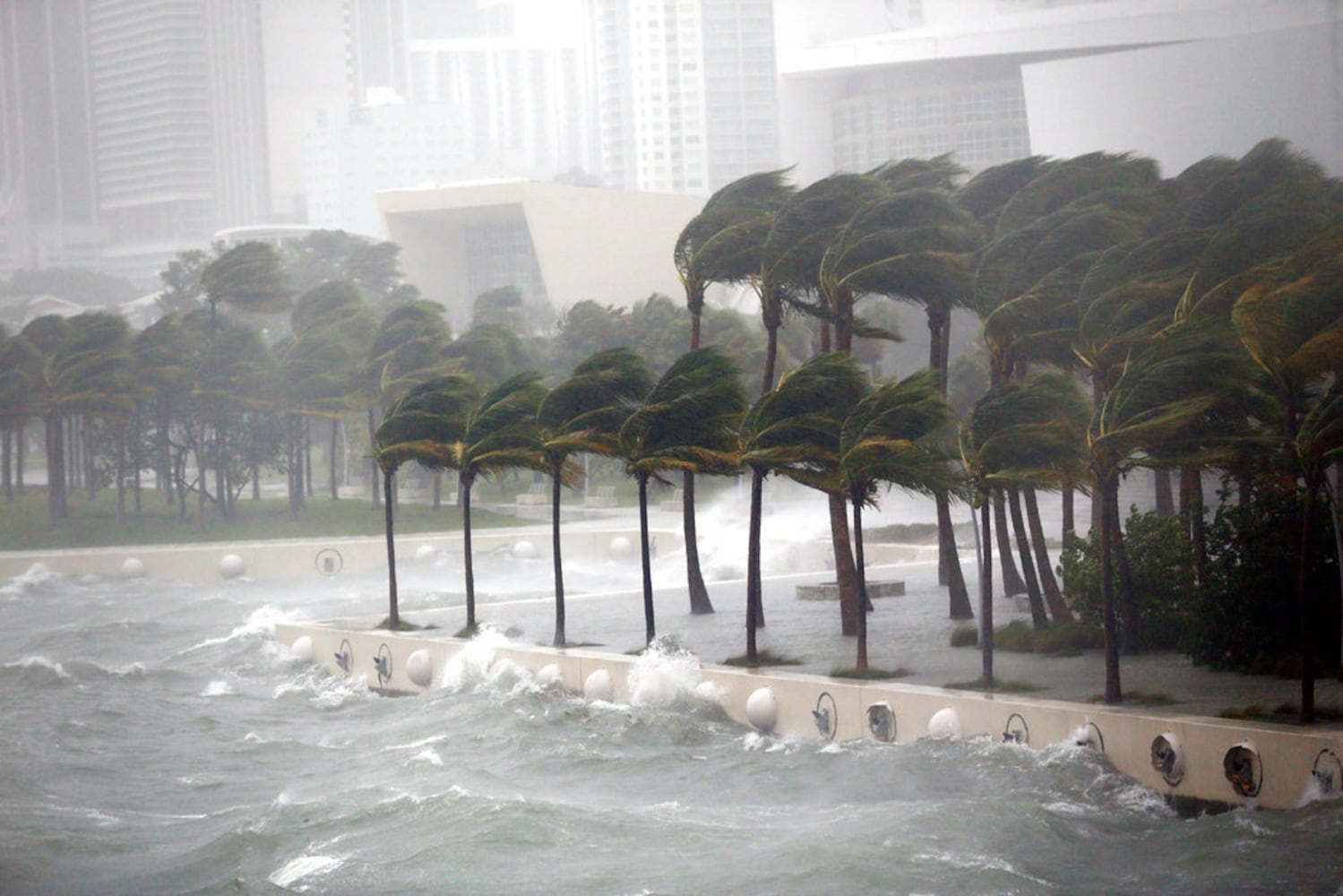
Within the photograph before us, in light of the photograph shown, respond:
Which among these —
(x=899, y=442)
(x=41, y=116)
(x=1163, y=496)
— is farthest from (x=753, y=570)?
(x=41, y=116)

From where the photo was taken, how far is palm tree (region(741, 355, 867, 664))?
15078 millimetres

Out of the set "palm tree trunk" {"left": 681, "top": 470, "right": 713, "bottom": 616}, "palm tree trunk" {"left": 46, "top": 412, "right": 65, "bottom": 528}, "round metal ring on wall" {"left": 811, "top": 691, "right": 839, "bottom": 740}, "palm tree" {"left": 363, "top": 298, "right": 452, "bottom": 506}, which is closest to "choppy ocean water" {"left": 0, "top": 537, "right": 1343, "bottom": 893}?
"round metal ring on wall" {"left": 811, "top": 691, "right": 839, "bottom": 740}

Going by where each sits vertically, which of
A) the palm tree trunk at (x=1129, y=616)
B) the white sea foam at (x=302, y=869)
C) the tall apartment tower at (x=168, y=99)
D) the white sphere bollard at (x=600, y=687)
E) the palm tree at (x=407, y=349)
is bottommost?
the white sea foam at (x=302, y=869)

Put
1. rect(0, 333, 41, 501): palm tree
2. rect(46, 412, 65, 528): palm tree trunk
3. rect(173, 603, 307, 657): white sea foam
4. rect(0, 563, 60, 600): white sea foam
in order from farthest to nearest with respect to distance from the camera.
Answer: rect(46, 412, 65, 528): palm tree trunk → rect(0, 333, 41, 501): palm tree → rect(0, 563, 60, 600): white sea foam → rect(173, 603, 307, 657): white sea foam

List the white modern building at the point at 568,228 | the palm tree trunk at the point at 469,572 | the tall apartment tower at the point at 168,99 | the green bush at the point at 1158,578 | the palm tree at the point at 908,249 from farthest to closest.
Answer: the white modern building at the point at 568,228
the tall apartment tower at the point at 168,99
the palm tree trunk at the point at 469,572
the palm tree at the point at 908,249
the green bush at the point at 1158,578

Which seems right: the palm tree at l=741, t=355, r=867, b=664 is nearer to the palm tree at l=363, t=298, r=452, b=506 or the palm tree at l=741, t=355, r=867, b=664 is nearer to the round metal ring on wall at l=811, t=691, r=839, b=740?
the round metal ring on wall at l=811, t=691, r=839, b=740

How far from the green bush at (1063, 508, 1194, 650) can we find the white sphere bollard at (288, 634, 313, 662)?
11313 mm

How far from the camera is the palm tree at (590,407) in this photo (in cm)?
1741

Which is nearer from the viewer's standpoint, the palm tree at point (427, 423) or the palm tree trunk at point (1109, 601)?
the palm tree trunk at point (1109, 601)

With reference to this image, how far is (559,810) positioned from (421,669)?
6.55 metres

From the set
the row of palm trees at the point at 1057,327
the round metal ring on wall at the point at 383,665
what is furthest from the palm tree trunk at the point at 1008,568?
the round metal ring on wall at the point at 383,665

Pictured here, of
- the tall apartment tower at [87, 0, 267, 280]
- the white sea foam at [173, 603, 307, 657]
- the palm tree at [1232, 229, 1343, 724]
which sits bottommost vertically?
the white sea foam at [173, 603, 307, 657]

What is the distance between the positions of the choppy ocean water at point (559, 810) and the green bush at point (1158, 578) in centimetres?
293

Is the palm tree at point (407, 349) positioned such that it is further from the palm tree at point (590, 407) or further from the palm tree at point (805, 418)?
the palm tree at point (805, 418)
